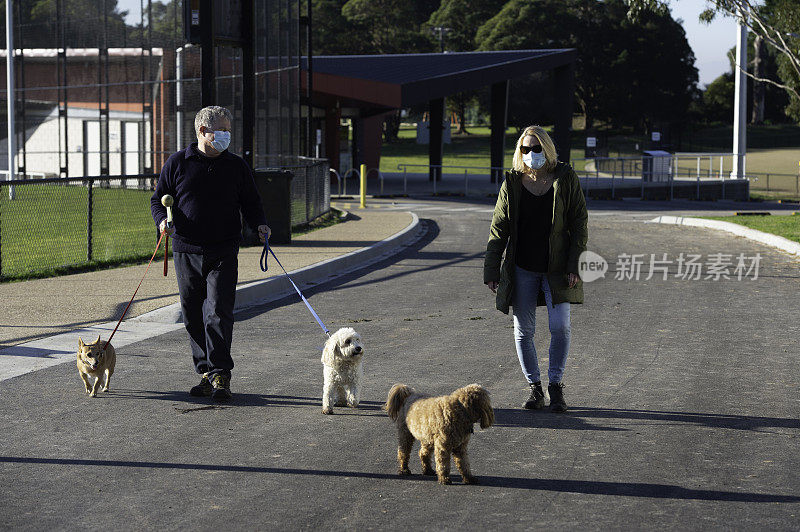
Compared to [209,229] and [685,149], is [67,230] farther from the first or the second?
[685,149]

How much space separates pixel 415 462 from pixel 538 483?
759 mm

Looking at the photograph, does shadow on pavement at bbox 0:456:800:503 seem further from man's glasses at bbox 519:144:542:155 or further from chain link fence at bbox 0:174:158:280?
chain link fence at bbox 0:174:158:280

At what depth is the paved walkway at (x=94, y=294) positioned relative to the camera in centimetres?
991

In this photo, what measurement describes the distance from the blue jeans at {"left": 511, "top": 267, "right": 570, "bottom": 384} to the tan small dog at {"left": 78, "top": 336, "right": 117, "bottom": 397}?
2.82 metres

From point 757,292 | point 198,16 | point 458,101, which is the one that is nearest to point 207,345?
point 757,292

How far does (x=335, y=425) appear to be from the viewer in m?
6.57

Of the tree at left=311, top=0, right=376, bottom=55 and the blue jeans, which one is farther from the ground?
the tree at left=311, top=0, right=376, bottom=55

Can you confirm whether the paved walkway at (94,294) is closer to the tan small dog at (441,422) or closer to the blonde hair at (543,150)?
the tan small dog at (441,422)

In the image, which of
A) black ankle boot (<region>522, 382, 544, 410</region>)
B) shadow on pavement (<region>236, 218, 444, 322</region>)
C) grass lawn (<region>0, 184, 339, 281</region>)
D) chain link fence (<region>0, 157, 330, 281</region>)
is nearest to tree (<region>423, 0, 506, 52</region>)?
chain link fence (<region>0, 157, 330, 281</region>)

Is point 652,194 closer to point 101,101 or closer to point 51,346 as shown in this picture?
point 101,101

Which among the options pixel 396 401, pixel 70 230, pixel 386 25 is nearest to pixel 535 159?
pixel 396 401

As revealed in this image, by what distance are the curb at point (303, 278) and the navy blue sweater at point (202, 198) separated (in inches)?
126

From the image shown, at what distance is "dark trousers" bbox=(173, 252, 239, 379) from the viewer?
7297 millimetres

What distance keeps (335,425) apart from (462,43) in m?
83.8
